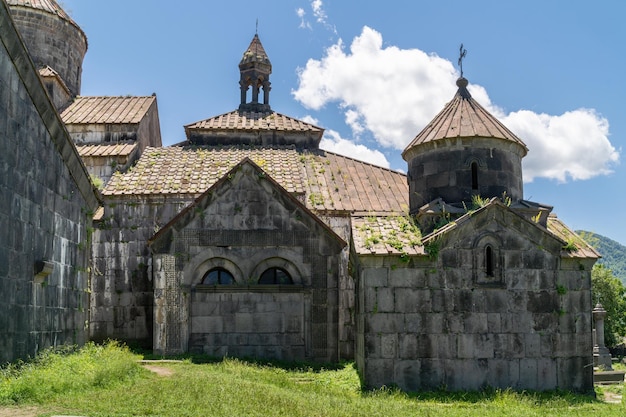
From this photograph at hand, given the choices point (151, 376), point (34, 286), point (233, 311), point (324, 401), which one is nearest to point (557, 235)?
point (324, 401)

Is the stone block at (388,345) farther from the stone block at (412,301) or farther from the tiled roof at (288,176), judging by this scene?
the tiled roof at (288,176)

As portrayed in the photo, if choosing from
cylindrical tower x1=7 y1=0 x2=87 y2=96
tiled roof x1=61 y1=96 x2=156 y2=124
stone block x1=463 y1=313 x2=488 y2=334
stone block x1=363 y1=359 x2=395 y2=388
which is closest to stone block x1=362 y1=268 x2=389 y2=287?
stone block x1=363 y1=359 x2=395 y2=388

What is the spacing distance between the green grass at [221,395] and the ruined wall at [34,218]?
520mm

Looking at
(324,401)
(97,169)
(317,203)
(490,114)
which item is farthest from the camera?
(97,169)

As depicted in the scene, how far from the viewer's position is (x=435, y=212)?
413 inches

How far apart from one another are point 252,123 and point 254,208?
7116 mm

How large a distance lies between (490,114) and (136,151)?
9.75 metres

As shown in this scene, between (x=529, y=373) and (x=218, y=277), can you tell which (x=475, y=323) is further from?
(x=218, y=277)

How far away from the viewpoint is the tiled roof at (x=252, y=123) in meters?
18.8

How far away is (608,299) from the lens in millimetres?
28125

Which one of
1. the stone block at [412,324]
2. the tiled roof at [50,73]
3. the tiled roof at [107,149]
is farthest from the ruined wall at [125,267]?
the stone block at [412,324]

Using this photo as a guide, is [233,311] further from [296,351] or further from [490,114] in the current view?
[490,114]

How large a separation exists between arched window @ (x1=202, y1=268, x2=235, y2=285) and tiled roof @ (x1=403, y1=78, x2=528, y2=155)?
14.1 ft

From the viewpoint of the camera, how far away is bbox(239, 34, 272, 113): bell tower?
20.4 m
